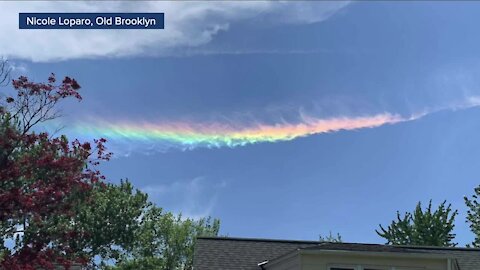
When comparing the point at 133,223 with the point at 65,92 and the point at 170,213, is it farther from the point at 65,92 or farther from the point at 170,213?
the point at 65,92

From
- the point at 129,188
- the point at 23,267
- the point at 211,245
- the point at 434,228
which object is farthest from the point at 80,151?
the point at 434,228

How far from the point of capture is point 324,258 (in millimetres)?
20469

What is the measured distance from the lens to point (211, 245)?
25.5 metres

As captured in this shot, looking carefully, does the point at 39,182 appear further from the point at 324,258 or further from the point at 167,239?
the point at 167,239

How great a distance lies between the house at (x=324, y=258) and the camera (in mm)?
20344

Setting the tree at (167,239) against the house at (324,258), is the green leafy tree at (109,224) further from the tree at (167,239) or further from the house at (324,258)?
the house at (324,258)

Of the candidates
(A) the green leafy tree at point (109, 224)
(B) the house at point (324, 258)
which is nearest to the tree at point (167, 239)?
(A) the green leafy tree at point (109, 224)

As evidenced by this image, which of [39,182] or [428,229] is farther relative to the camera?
[428,229]

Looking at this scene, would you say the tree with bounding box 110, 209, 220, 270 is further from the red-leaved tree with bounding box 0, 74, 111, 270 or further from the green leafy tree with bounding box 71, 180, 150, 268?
the red-leaved tree with bounding box 0, 74, 111, 270

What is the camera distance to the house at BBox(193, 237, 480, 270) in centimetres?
2034

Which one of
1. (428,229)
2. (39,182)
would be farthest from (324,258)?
(428,229)

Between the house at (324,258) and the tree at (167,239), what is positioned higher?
the tree at (167,239)

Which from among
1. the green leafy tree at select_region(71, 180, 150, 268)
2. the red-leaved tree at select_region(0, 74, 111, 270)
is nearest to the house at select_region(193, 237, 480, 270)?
the red-leaved tree at select_region(0, 74, 111, 270)

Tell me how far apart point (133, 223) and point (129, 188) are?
12.4 ft
